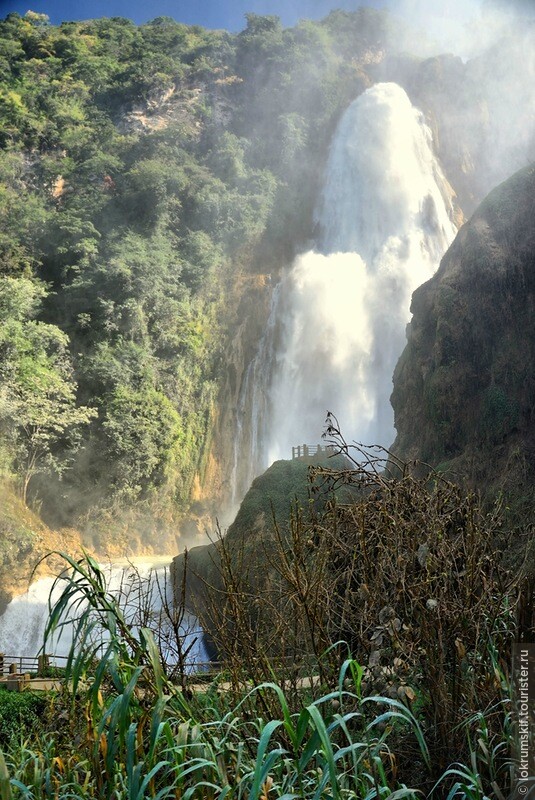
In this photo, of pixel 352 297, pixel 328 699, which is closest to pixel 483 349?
pixel 328 699

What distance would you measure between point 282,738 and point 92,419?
26940 millimetres

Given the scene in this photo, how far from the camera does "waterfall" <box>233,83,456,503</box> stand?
32.9m

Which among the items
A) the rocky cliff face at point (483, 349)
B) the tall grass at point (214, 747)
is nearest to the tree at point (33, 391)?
the rocky cliff face at point (483, 349)

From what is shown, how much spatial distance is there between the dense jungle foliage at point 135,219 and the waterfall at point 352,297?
207cm

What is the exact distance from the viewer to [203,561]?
2044 centimetres

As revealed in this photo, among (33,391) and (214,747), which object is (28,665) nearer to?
(33,391)

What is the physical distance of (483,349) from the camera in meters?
18.6

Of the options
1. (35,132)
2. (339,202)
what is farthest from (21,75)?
(339,202)

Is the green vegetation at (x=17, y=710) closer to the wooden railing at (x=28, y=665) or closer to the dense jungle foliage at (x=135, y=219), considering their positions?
the wooden railing at (x=28, y=665)

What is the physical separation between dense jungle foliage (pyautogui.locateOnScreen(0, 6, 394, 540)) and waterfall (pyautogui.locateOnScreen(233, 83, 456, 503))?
207 centimetres

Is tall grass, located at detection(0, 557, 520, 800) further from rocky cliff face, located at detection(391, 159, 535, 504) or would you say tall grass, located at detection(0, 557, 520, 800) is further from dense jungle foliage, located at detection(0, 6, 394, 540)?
dense jungle foliage, located at detection(0, 6, 394, 540)

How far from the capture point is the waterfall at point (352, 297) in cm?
3294

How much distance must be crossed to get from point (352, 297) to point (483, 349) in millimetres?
16615

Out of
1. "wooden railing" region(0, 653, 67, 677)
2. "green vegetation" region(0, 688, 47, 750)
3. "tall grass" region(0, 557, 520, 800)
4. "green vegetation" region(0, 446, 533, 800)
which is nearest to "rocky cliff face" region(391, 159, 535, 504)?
"wooden railing" region(0, 653, 67, 677)
